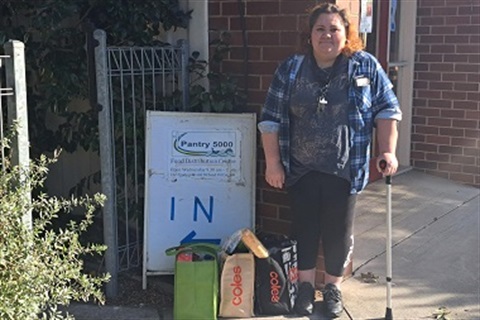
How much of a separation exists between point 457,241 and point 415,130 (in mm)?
2229

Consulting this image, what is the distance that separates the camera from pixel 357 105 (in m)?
3.56

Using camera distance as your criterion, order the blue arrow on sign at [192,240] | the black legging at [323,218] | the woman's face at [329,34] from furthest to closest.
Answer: the blue arrow on sign at [192,240] < the black legging at [323,218] < the woman's face at [329,34]

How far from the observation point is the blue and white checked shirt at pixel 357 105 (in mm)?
3562

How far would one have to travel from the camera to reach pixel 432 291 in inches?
166

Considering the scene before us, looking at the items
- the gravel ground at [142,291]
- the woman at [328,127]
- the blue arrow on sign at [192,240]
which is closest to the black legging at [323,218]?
the woman at [328,127]

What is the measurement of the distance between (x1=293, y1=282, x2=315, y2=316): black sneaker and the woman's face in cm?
145

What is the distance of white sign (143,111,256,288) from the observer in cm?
419

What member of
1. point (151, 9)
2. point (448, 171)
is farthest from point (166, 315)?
point (448, 171)

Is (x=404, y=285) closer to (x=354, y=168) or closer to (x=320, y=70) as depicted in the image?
(x=354, y=168)

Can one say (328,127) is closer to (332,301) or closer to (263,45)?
(263,45)

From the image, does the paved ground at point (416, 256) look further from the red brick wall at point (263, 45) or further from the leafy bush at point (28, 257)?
the leafy bush at point (28, 257)

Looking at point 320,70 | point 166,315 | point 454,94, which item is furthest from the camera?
point 454,94

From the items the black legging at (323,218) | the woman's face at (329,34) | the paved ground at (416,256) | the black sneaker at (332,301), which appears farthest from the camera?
the paved ground at (416,256)

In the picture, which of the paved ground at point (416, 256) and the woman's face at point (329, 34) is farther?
the paved ground at point (416, 256)
